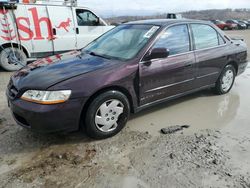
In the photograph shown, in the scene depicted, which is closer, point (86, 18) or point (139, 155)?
point (139, 155)

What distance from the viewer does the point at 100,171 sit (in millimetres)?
2504

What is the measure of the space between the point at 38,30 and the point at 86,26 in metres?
1.63

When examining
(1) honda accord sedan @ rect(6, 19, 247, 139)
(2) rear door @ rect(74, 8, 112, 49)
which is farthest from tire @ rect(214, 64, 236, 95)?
(2) rear door @ rect(74, 8, 112, 49)

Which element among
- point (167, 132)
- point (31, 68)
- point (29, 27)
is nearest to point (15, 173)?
point (31, 68)

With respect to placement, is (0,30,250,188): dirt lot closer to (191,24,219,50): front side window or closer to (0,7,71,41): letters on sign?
(191,24,219,50): front side window

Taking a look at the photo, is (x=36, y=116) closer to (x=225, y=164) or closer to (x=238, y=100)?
(x=225, y=164)

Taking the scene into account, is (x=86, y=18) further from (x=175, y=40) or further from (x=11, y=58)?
(x=175, y=40)

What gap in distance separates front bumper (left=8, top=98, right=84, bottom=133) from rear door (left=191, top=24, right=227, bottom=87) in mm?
2375

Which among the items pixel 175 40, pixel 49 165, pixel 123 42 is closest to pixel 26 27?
pixel 123 42

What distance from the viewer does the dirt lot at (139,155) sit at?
2369 mm

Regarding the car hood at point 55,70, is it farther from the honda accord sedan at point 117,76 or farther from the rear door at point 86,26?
the rear door at point 86,26

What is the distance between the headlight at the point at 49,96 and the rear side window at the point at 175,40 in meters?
1.57

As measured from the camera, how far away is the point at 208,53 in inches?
164

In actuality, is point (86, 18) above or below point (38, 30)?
above
